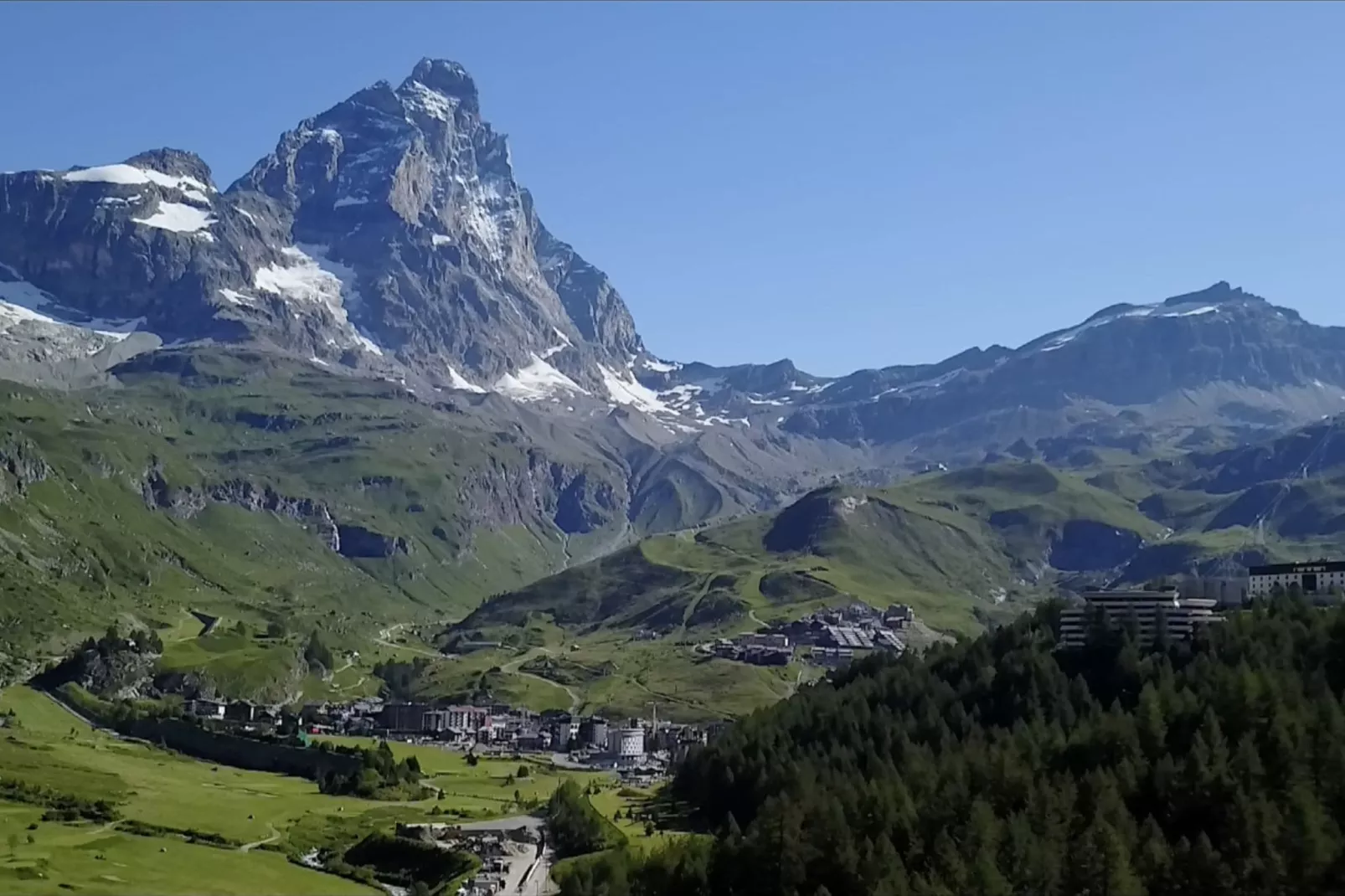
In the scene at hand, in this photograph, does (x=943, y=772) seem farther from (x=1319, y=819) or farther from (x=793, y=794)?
(x=1319, y=819)

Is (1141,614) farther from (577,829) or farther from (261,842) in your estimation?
(261,842)

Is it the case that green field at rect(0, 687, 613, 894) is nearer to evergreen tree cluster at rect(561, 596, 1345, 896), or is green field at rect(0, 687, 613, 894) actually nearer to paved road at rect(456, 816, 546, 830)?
paved road at rect(456, 816, 546, 830)

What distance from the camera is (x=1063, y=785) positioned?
4311 inches

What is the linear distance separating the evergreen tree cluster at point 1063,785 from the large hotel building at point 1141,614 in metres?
3.40

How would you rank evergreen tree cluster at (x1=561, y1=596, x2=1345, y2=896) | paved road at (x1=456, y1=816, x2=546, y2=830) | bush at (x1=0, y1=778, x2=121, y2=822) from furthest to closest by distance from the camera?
bush at (x1=0, y1=778, x2=121, y2=822) < paved road at (x1=456, y1=816, x2=546, y2=830) < evergreen tree cluster at (x1=561, y1=596, x2=1345, y2=896)

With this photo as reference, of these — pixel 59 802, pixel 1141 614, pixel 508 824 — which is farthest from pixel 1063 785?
pixel 59 802

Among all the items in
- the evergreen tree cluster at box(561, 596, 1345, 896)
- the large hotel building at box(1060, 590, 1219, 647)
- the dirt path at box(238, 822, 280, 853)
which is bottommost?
the dirt path at box(238, 822, 280, 853)

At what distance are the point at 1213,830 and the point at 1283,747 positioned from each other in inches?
417

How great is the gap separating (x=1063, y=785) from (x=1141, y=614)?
2538 inches

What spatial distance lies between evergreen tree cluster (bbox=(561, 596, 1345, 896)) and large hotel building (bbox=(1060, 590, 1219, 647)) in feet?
11.2

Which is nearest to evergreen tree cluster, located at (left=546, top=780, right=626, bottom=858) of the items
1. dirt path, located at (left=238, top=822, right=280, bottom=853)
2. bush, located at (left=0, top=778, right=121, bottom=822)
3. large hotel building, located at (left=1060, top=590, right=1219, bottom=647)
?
dirt path, located at (left=238, top=822, right=280, bottom=853)

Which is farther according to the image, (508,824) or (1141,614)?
(1141,614)

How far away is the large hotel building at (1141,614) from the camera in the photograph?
163375 millimetres

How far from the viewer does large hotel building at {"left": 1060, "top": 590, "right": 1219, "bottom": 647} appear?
6432 inches
